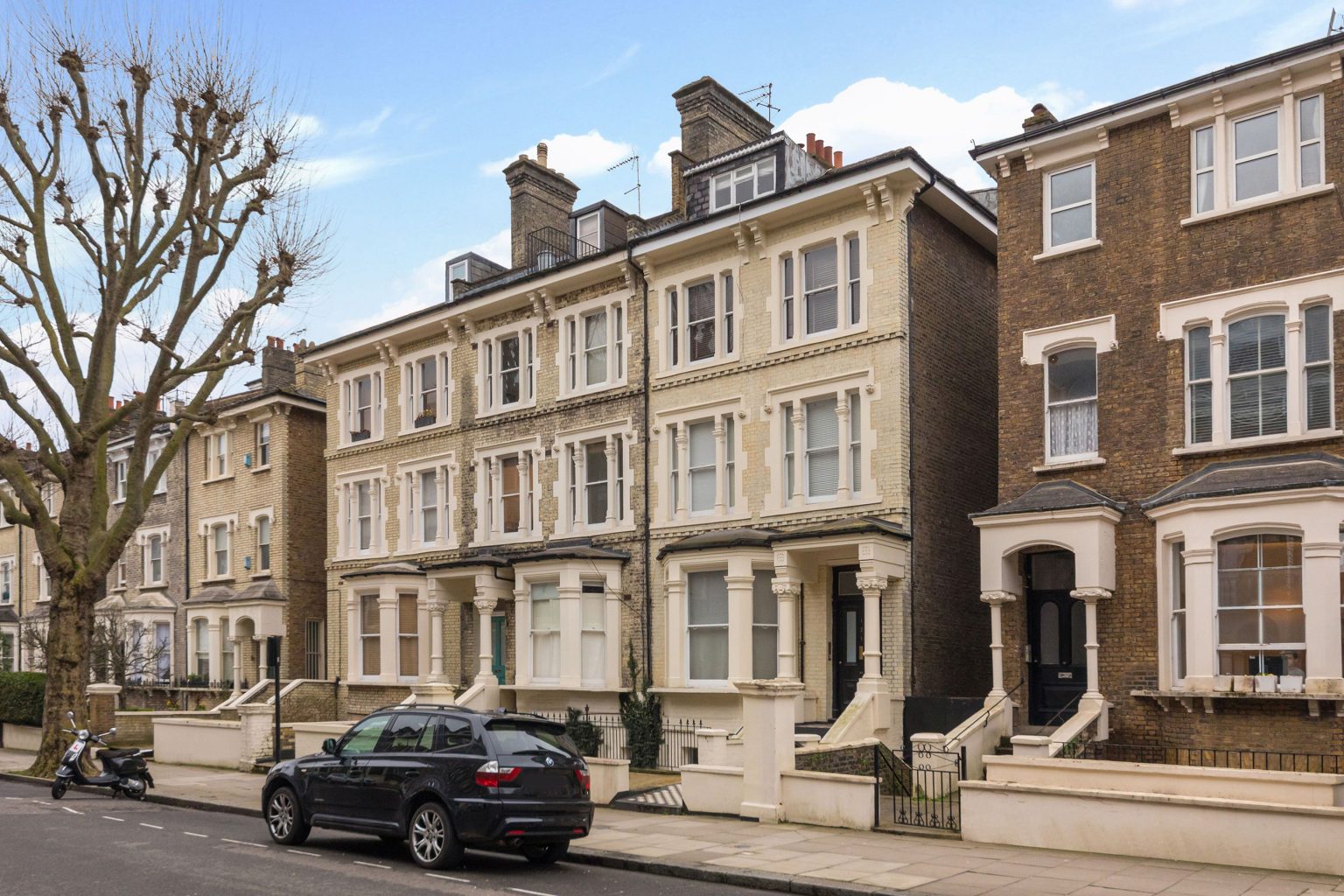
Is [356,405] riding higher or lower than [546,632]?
higher

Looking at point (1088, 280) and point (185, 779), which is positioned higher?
point (1088, 280)

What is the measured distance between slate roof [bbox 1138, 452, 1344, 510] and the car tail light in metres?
10.1

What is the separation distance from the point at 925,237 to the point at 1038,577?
20.9ft

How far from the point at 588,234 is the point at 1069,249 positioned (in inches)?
522

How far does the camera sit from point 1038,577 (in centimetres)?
1989

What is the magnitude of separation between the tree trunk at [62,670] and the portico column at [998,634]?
1632 centimetres

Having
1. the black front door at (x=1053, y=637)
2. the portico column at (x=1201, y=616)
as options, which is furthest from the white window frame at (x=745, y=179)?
the portico column at (x=1201, y=616)

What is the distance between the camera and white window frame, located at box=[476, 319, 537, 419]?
91.5 feet

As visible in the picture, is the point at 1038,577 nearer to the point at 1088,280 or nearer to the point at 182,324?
the point at 1088,280

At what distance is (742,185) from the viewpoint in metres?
25.0

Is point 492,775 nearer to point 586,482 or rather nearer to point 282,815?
point 282,815

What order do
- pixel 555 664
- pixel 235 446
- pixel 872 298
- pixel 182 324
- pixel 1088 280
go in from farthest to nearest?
pixel 235 446
pixel 555 664
pixel 182 324
pixel 872 298
pixel 1088 280

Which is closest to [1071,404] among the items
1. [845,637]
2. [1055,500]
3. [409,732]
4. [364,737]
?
[1055,500]

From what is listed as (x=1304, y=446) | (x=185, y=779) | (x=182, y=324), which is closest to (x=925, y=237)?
(x=1304, y=446)
